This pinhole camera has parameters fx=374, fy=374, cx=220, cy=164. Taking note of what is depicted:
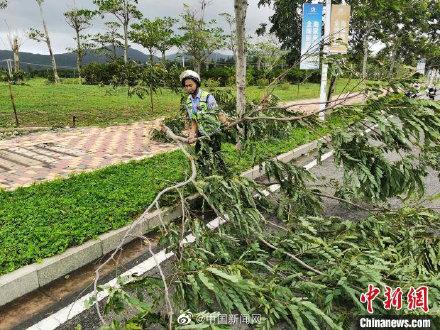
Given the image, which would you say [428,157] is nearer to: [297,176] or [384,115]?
[384,115]

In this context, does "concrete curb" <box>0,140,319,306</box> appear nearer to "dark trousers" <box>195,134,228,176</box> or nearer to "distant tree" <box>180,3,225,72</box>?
"dark trousers" <box>195,134,228,176</box>

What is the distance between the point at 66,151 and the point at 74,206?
153 inches

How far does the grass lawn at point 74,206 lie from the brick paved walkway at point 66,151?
94 cm

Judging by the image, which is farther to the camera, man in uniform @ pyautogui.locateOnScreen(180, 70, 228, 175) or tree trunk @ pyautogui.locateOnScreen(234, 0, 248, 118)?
tree trunk @ pyautogui.locateOnScreen(234, 0, 248, 118)

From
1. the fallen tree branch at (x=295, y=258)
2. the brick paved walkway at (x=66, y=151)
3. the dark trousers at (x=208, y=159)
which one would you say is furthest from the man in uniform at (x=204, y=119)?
the brick paved walkway at (x=66, y=151)

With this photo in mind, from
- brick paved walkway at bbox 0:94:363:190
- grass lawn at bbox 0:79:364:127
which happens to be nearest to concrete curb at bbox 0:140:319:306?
brick paved walkway at bbox 0:94:363:190

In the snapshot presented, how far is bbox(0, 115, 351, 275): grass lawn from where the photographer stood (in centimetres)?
367

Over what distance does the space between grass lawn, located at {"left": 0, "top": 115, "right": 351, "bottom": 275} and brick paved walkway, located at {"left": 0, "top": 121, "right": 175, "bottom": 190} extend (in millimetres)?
937

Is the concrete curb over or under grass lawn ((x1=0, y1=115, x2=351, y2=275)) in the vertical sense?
under

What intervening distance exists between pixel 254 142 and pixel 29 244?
2665mm

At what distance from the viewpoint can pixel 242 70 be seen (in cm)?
788

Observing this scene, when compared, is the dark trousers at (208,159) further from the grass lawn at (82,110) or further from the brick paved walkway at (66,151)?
the grass lawn at (82,110)

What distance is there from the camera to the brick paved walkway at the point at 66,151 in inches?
256

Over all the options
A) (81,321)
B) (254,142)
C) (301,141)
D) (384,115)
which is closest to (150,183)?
(254,142)
